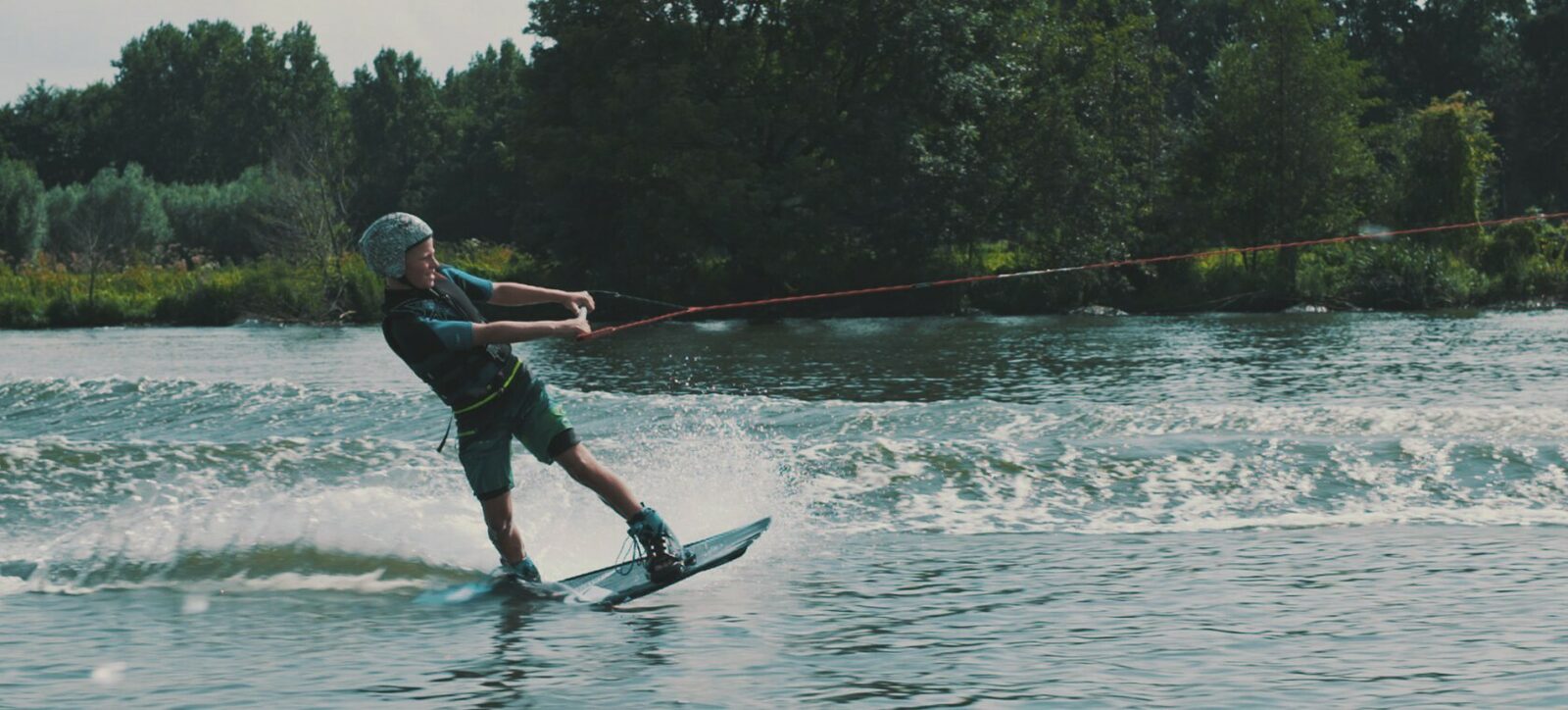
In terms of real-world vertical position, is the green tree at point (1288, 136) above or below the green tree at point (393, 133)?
below

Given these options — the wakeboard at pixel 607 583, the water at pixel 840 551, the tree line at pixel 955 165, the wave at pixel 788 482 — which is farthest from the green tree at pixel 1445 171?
the wakeboard at pixel 607 583

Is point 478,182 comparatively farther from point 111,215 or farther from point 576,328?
point 576,328

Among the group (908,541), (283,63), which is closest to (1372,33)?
(908,541)

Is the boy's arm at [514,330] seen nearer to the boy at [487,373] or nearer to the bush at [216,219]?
the boy at [487,373]

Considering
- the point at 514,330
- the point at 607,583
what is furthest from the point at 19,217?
the point at 514,330

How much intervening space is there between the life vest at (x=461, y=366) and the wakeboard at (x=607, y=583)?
0.95 meters

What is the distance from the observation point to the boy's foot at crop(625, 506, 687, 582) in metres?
7.75

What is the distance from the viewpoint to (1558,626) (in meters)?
6.71

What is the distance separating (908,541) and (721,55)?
34685 millimetres

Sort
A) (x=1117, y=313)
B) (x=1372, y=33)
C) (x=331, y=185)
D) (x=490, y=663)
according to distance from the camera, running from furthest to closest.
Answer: (x=1372, y=33)
(x=331, y=185)
(x=1117, y=313)
(x=490, y=663)

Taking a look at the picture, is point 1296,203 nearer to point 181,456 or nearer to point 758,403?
point 758,403

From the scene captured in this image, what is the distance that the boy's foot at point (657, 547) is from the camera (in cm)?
775

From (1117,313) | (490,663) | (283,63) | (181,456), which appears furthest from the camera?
(283,63)

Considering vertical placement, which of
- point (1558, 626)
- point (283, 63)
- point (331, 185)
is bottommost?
point (1558, 626)
